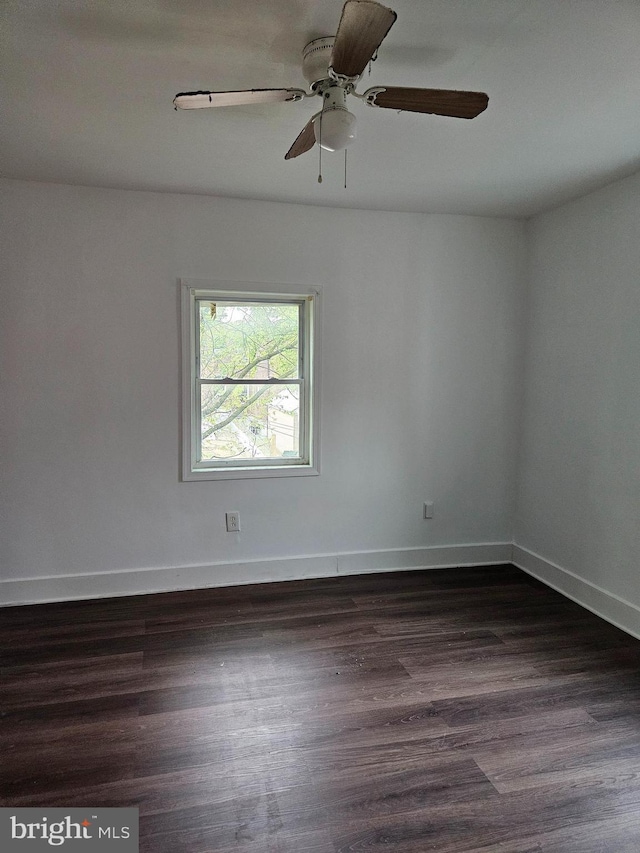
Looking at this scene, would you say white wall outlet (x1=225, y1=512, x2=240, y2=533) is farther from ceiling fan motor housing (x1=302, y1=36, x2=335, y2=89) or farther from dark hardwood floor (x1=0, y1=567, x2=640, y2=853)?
ceiling fan motor housing (x1=302, y1=36, x2=335, y2=89)

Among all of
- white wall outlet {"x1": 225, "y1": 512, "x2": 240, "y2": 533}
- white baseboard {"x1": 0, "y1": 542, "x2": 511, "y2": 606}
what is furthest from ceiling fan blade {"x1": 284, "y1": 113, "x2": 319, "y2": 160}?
white baseboard {"x1": 0, "y1": 542, "x2": 511, "y2": 606}

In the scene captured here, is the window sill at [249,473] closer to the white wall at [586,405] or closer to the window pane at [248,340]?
the window pane at [248,340]

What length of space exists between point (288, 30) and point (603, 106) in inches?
52.3

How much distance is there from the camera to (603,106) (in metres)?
2.19

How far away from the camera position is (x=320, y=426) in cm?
371

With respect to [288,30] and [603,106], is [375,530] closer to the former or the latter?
[603,106]

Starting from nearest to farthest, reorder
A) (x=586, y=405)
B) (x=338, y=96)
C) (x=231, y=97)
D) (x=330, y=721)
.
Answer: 1. (x=231, y=97)
2. (x=338, y=96)
3. (x=330, y=721)
4. (x=586, y=405)

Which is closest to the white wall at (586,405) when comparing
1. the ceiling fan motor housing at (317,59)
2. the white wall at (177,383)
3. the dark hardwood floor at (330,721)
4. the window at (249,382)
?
the white wall at (177,383)

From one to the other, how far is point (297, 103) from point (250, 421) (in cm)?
202

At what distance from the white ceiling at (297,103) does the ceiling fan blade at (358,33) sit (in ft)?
0.60

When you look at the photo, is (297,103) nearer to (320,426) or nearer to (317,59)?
(317,59)

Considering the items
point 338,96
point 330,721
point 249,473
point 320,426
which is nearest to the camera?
point 338,96

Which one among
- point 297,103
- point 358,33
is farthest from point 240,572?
point 358,33

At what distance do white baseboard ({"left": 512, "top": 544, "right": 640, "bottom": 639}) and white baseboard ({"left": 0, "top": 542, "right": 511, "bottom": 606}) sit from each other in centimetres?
21
